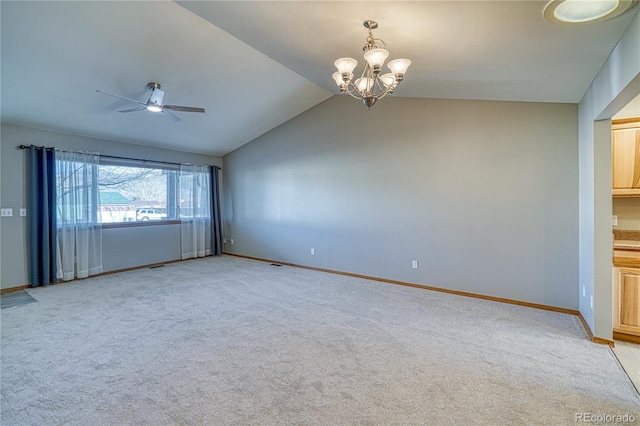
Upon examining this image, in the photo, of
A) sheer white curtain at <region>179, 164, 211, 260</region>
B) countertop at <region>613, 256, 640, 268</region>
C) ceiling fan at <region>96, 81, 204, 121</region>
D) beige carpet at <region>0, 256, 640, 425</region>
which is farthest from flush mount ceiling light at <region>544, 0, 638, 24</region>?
sheer white curtain at <region>179, 164, 211, 260</region>

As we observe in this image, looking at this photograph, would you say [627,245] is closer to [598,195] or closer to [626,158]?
[598,195]

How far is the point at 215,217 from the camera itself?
725 cm

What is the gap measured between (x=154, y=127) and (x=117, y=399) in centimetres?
465

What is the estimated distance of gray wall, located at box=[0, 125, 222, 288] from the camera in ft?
14.5

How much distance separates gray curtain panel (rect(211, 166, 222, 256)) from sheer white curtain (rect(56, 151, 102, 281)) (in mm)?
2335

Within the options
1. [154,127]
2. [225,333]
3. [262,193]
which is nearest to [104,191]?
[154,127]

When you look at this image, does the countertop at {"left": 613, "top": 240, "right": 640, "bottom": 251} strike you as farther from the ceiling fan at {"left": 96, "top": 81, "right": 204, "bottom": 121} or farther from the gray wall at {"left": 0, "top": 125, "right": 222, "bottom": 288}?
the gray wall at {"left": 0, "top": 125, "right": 222, "bottom": 288}

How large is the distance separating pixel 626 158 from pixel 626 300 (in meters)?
1.41

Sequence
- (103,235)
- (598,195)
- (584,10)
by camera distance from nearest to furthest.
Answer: (584,10)
(598,195)
(103,235)

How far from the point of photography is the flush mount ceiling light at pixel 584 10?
165 cm

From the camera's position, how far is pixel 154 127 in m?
5.31

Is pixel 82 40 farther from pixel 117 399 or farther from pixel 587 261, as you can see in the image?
pixel 587 261

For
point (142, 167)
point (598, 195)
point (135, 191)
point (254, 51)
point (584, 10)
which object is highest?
point (254, 51)

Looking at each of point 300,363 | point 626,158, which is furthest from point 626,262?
A: point 300,363
